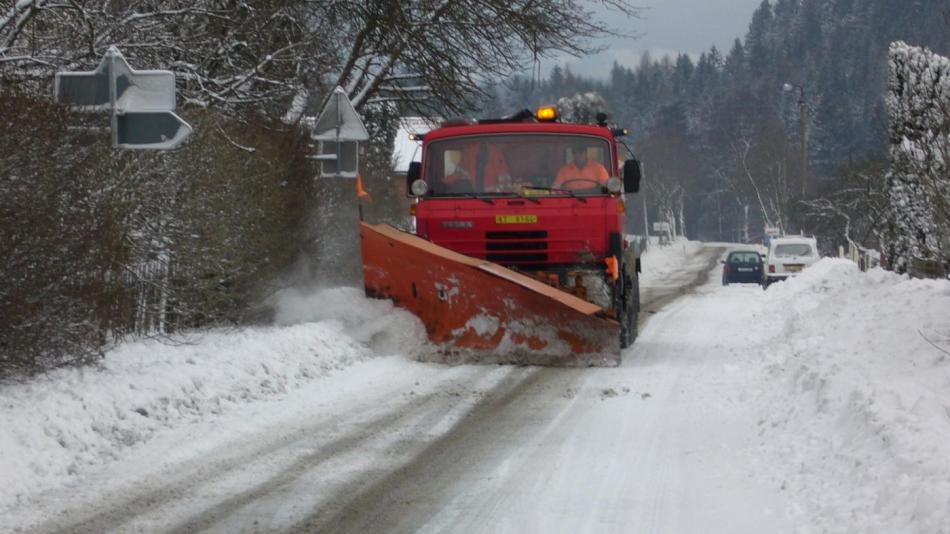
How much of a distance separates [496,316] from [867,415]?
5275 millimetres

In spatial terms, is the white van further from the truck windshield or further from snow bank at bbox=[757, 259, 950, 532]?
the truck windshield

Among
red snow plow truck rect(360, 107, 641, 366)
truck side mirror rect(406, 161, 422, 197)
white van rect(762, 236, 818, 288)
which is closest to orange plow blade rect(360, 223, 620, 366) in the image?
red snow plow truck rect(360, 107, 641, 366)

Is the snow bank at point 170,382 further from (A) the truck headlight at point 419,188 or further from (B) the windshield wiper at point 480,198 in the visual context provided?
(B) the windshield wiper at point 480,198

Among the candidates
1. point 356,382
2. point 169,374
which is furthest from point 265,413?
point 356,382

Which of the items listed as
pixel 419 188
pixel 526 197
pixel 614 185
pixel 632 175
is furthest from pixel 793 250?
pixel 419 188

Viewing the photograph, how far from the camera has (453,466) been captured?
6.84m

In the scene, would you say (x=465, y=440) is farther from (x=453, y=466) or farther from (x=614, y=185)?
(x=614, y=185)

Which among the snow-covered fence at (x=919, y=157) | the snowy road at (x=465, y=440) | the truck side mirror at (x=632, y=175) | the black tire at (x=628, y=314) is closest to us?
the snowy road at (x=465, y=440)

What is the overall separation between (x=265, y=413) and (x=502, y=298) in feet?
12.0

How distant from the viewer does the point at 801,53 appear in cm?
15512

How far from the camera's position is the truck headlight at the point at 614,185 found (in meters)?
12.4

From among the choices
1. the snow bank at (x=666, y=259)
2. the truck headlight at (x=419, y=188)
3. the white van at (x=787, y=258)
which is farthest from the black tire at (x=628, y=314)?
the snow bank at (x=666, y=259)

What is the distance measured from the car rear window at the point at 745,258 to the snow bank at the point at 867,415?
28893mm

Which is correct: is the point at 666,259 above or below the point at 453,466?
below
